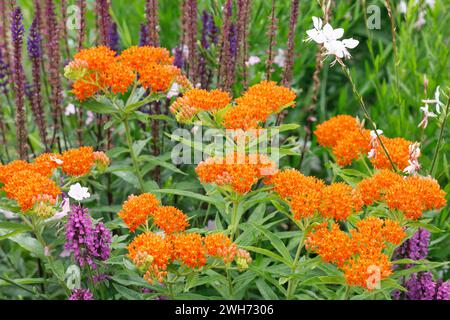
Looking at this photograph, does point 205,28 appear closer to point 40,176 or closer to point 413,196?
point 40,176

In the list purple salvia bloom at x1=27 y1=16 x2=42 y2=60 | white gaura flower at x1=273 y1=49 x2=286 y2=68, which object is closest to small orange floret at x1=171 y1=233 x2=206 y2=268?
purple salvia bloom at x1=27 y1=16 x2=42 y2=60

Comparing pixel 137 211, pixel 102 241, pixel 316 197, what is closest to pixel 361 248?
pixel 316 197

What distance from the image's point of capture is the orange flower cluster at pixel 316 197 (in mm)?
2076

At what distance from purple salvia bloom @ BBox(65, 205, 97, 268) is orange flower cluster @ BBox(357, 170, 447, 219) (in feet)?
2.97

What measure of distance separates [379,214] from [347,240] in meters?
0.33

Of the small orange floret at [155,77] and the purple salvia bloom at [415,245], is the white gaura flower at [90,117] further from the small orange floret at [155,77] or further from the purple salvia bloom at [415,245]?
the purple salvia bloom at [415,245]

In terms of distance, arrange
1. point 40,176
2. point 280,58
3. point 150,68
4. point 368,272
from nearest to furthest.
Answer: point 368,272
point 40,176
point 150,68
point 280,58

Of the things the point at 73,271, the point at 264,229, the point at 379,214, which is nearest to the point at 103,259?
the point at 73,271

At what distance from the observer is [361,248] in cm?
201

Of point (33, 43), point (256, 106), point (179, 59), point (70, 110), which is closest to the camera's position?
point (256, 106)

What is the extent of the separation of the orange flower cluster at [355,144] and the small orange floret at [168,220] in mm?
754

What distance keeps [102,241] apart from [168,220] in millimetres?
244

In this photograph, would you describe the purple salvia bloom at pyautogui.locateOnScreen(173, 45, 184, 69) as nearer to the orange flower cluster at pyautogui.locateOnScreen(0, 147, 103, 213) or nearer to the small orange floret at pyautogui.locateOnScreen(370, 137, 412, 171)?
the orange flower cluster at pyautogui.locateOnScreen(0, 147, 103, 213)

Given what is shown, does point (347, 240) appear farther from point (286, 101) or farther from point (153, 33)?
point (153, 33)
